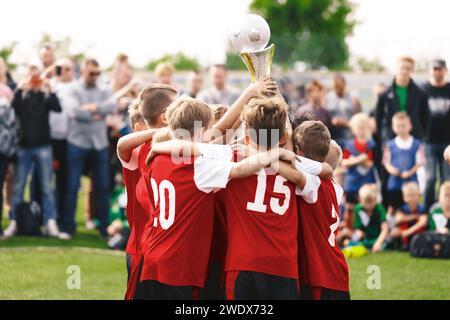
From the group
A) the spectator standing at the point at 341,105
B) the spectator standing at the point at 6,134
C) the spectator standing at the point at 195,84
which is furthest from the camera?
the spectator standing at the point at 341,105

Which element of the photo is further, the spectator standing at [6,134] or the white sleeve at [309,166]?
the spectator standing at [6,134]

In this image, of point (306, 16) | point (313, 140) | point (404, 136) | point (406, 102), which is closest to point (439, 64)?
point (406, 102)

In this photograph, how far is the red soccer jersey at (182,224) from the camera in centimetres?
486

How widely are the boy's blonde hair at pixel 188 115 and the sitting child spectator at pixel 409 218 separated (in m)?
5.93

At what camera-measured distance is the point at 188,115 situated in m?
4.90

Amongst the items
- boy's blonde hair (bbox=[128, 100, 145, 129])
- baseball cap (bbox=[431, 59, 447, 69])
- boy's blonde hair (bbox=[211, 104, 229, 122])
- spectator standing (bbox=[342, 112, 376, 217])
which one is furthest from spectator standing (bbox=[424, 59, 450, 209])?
boy's blonde hair (bbox=[128, 100, 145, 129])

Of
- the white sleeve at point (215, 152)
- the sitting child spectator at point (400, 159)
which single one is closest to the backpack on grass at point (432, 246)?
the sitting child spectator at point (400, 159)

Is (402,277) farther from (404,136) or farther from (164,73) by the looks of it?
(164,73)

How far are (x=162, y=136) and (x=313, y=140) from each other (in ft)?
3.04

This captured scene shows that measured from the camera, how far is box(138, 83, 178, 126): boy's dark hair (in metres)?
5.39

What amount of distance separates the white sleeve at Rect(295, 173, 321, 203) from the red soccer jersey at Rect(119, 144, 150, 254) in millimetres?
1067

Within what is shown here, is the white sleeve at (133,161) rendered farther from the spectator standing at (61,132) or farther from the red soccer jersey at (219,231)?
the spectator standing at (61,132)
